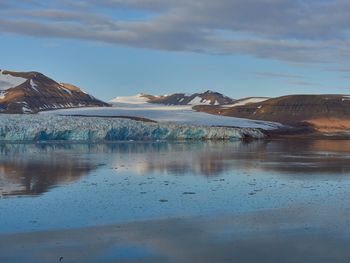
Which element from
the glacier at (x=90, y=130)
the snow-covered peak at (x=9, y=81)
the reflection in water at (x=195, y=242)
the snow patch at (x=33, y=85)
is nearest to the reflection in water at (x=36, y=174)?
the reflection in water at (x=195, y=242)

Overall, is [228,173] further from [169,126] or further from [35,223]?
[169,126]

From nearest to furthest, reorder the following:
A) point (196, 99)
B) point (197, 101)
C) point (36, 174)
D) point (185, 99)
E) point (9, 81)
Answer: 1. point (36, 174)
2. point (9, 81)
3. point (197, 101)
4. point (196, 99)
5. point (185, 99)

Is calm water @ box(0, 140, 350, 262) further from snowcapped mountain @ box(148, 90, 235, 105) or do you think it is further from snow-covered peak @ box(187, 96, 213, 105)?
snow-covered peak @ box(187, 96, 213, 105)

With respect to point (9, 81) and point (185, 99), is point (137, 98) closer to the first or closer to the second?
point (185, 99)

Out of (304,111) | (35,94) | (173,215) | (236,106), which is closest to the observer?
(173,215)

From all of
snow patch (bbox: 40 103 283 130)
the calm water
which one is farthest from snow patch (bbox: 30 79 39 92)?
the calm water

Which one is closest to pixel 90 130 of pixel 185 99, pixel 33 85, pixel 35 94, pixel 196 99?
pixel 35 94
